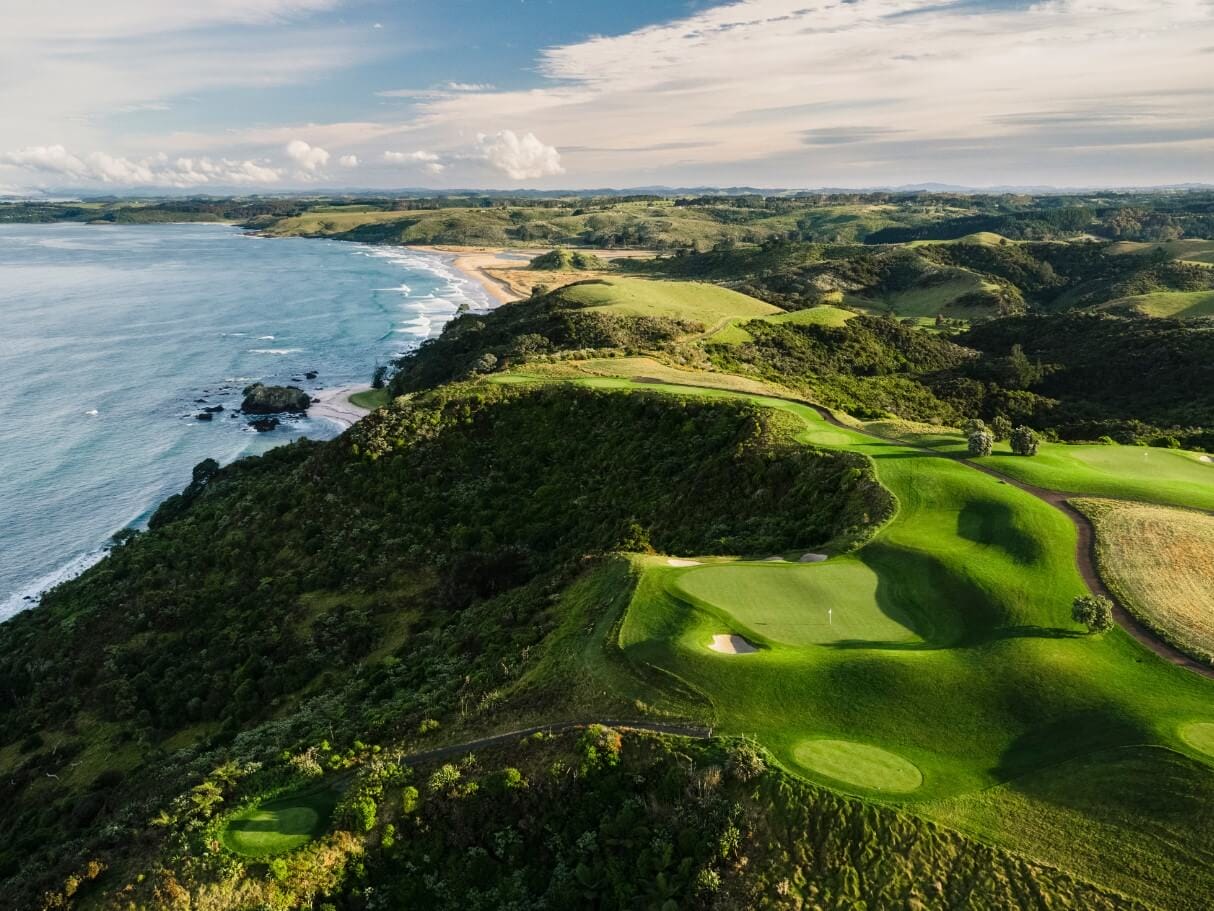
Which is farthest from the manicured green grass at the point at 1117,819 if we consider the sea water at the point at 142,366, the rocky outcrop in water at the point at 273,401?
the rocky outcrop in water at the point at 273,401

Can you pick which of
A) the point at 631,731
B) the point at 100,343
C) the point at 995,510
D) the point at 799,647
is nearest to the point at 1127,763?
the point at 799,647

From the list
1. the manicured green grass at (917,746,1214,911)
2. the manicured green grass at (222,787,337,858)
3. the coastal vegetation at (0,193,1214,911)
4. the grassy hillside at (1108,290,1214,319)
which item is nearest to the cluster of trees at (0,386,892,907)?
the coastal vegetation at (0,193,1214,911)

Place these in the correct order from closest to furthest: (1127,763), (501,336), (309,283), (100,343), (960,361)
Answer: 1. (1127,763)
2. (501,336)
3. (960,361)
4. (100,343)
5. (309,283)

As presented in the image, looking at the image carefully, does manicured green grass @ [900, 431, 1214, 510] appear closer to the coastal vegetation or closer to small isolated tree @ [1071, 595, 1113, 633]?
the coastal vegetation

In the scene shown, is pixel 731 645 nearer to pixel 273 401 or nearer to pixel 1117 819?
pixel 1117 819

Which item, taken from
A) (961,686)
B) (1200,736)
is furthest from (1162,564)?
(961,686)

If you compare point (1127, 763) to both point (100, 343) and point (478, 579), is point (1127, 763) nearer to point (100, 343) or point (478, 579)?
point (478, 579)
